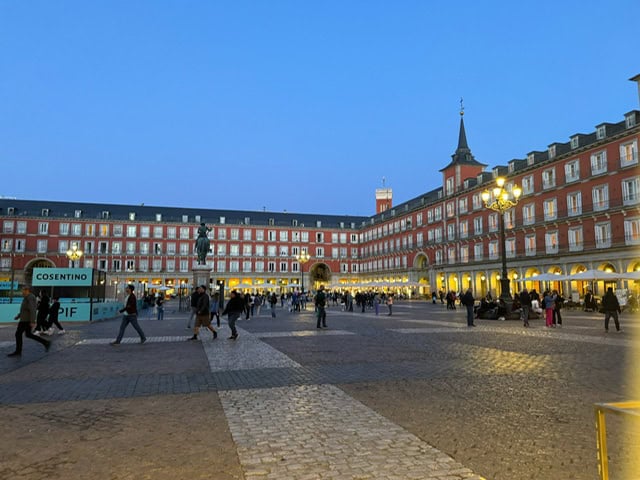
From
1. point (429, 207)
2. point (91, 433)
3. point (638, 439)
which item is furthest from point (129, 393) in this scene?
point (429, 207)

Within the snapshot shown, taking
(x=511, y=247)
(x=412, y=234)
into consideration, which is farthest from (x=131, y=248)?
(x=511, y=247)

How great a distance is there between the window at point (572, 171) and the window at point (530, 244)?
6.21m

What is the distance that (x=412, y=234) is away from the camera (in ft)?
213

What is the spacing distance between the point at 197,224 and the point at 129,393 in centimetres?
7316

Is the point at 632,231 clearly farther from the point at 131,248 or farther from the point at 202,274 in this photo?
the point at 131,248

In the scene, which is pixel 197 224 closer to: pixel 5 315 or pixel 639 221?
pixel 5 315

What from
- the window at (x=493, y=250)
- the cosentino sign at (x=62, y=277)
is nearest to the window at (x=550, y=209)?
the window at (x=493, y=250)

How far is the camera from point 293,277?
80.4 metres

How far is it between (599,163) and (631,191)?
12.5ft

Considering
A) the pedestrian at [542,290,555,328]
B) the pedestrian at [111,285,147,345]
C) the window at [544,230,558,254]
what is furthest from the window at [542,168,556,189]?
the pedestrian at [111,285,147,345]

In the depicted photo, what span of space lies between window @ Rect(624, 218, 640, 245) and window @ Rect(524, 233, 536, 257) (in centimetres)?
947

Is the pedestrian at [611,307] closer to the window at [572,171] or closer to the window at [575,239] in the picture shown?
the window at [575,239]

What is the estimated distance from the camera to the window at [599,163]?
118 ft

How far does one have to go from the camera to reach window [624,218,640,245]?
3303cm
